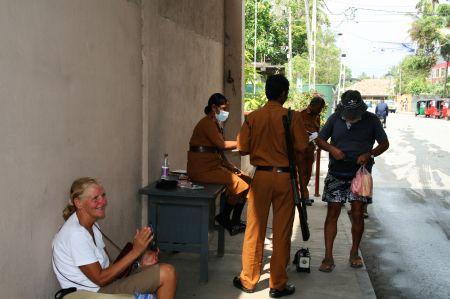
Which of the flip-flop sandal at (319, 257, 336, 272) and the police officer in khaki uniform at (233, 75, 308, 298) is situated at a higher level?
the police officer in khaki uniform at (233, 75, 308, 298)

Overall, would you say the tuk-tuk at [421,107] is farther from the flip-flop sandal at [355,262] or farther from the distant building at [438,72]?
the flip-flop sandal at [355,262]

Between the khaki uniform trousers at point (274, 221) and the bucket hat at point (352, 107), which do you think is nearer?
the khaki uniform trousers at point (274, 221)

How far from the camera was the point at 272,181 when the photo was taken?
450cm

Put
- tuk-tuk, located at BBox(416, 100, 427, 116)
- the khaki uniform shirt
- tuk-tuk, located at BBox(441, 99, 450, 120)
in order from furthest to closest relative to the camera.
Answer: tuk-tuk, located at BBox(416, 100, 427, 116)
tuk-tuk, located at BBox(441, 99, 450, 120)
the khaki uniform shirt

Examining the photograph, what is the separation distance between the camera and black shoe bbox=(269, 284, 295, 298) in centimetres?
462

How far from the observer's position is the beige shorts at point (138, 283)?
319cm

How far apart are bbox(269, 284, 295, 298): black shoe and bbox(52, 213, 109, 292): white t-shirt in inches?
75.8

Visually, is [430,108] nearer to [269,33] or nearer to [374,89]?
[269,33]

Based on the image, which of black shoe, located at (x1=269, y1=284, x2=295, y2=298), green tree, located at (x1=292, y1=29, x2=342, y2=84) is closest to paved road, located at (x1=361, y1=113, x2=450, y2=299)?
black shoe, located at (x1=269, y1=284, x2=295, y2=298)

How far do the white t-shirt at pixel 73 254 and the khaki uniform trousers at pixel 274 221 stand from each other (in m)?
1.73

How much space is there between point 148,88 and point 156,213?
128 cm

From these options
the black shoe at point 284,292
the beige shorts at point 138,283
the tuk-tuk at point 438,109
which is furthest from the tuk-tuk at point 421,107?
the beige shorts at point 138,283

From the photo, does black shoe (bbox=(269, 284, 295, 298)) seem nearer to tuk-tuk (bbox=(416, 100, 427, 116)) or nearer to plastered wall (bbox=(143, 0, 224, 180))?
plastered wall (bbox=(143, 0, 224, 180))

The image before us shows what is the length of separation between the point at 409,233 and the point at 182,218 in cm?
384
